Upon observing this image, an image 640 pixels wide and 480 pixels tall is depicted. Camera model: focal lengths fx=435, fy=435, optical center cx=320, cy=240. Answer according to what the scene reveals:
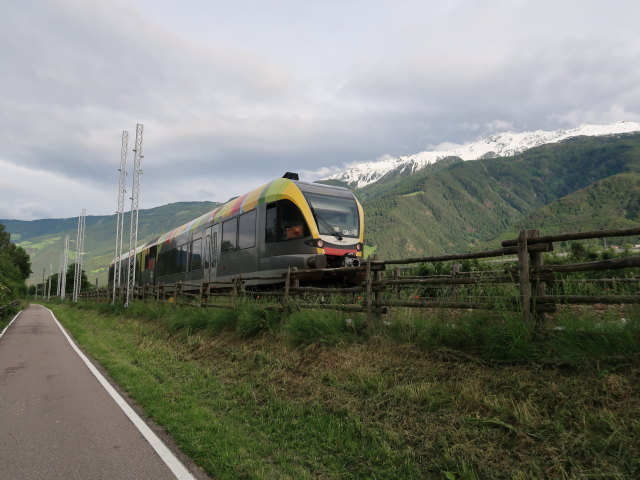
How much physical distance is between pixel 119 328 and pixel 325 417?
14562mm

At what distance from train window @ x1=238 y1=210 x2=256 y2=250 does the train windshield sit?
2082 mm

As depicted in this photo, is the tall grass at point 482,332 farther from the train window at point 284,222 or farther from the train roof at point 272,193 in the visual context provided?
the train roof at point 272,193

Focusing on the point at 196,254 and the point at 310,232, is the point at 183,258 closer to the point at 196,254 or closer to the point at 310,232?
the point at 196,254

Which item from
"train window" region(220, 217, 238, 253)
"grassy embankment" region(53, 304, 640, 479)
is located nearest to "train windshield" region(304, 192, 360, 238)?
"train window" region(220, 217, 238, 253)

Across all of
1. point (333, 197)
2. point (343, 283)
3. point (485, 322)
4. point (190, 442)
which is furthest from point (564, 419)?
point (333, 197)

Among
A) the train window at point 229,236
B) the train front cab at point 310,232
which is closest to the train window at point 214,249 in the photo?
the train window at point 229,236

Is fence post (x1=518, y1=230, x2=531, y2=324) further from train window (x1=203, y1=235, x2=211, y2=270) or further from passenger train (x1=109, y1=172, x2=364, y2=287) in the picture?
train window (x1=203, y1=235, x2=211, y2=270)

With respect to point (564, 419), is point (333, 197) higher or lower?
higher

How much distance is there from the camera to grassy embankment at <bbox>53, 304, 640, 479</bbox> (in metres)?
3.49

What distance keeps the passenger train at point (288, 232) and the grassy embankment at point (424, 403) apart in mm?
3833

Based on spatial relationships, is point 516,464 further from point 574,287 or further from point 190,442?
point 190,442

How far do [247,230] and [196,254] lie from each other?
5456 mm

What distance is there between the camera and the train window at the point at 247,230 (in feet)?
42.1

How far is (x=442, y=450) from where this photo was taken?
386cm
